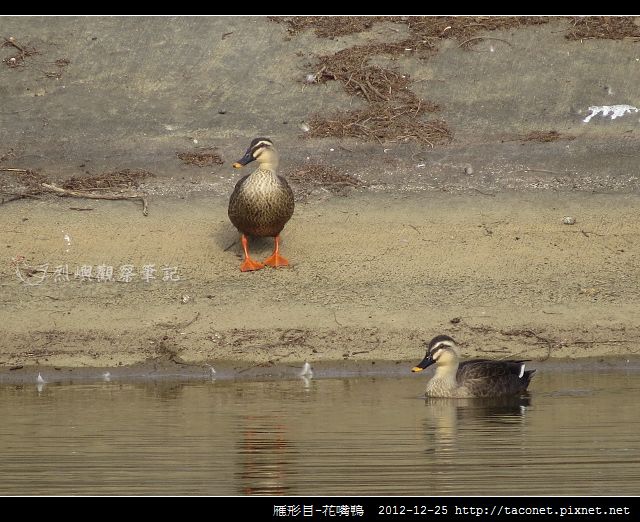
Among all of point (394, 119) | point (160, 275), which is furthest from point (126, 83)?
point (160, 275)

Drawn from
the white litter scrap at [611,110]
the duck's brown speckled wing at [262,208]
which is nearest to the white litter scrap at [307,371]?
the duck's brown speckled wing at [262,208]

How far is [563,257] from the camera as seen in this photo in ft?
46.5

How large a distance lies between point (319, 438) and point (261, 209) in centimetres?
445

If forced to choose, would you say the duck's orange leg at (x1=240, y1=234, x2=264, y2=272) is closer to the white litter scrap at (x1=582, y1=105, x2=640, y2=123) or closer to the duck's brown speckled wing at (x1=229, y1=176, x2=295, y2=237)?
the duck's brown speckled wing at (x1=229, y1=176, x2=295, y2=237)

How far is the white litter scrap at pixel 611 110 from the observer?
17.3 metres

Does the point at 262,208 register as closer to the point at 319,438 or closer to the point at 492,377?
the point at 492,377

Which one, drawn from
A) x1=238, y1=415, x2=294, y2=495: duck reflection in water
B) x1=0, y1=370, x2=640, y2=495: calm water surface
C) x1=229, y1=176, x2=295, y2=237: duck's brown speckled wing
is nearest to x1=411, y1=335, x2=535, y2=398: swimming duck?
x1=0, y1=370, x2=640, y2=495: calm water surface

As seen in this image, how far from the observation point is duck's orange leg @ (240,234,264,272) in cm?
1406

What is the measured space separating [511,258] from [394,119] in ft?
12.6

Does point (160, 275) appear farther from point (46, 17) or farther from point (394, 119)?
point (46, 17)

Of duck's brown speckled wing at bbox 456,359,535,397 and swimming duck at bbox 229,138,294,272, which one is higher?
swimming duck at bbox 229,138,294,272

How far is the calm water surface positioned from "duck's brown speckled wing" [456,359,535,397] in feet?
0.41

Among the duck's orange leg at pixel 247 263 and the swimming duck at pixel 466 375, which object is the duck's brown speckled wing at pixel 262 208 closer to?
the duck's orange leg at pixel 247 263

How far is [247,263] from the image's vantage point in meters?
14.1
